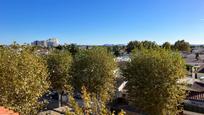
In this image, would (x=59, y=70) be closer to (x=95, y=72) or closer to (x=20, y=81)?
(x=95, y=72)

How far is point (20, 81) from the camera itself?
22.2 meters

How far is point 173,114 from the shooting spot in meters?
30.0


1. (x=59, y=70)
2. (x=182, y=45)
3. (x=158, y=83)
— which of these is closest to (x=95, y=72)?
(x=59, y=70)

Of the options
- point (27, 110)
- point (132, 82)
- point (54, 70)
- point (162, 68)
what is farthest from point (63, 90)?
point (27, 110)

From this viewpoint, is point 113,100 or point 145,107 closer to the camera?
point 145,107

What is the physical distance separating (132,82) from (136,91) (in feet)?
3.68

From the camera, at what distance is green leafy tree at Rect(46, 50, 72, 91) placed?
149ft

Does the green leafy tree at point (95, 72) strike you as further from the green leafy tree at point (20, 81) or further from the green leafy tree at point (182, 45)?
the green leafy tree at point (182, 45)

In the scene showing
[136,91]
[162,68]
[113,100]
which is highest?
[162,68]

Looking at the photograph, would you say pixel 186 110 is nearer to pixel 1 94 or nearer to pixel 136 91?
pixel 136 91

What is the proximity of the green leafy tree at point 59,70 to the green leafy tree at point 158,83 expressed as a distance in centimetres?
1593

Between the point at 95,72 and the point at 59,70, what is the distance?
724 centimetres

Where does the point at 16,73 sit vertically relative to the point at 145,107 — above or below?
above

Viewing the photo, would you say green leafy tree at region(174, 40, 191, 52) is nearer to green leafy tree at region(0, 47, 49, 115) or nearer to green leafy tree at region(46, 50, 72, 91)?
green leafy tree at region(46, 50, 72, 91)
